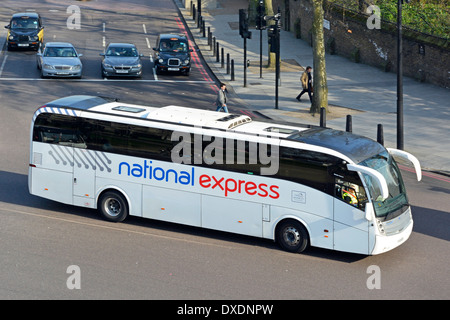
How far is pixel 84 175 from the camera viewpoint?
53.1ft

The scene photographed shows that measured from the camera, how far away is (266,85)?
33.3 meters

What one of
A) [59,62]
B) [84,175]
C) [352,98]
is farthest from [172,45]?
[84,175]

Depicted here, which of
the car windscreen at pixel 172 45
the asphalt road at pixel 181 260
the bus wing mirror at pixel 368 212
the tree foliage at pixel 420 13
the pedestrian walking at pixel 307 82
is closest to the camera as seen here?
the asphalt road at pixel 181 260

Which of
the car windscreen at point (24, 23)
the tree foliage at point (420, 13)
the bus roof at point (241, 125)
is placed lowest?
the bus roof at point (241, 125)

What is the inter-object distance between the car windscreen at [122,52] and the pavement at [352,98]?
13.7ft

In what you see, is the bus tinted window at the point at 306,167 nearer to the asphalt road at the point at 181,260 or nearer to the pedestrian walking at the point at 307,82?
the asphalt road at the point at 181,260

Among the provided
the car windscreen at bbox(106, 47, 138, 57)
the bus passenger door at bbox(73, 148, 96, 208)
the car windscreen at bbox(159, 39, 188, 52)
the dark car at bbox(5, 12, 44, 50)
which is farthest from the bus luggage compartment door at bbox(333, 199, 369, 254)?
the dark car at bbox(5, 12, 44, 50)

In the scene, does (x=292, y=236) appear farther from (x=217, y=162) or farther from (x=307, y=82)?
(x=307, y=82)

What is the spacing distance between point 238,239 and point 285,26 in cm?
3309

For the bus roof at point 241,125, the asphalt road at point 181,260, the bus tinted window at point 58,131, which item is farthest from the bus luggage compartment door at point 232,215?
the bus tinted window at point 58,131

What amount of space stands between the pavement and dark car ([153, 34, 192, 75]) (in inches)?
69.9

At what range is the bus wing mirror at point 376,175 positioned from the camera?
13.1 meters

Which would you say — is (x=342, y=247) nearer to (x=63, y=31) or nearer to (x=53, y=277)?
(x=53, y=277)
